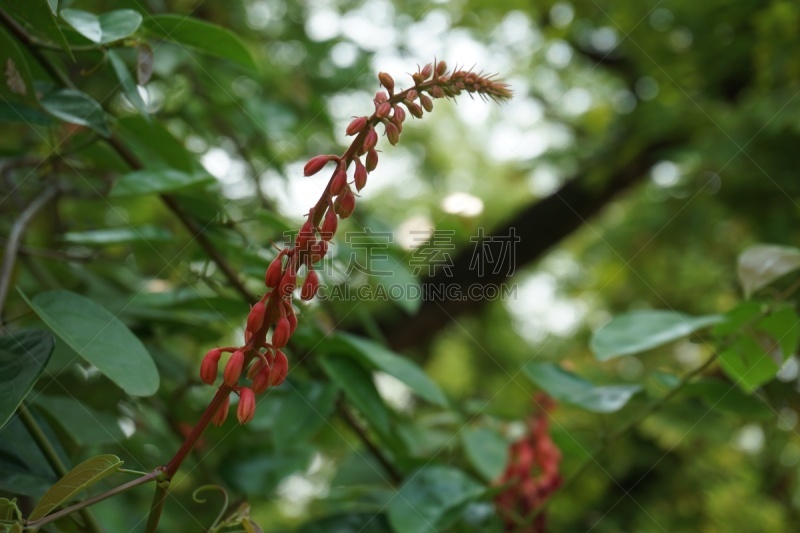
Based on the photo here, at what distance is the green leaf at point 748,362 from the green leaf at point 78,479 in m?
0.67

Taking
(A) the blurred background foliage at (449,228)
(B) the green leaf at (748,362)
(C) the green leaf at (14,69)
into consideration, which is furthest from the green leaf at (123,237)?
(B) the green leaf at (748,362)

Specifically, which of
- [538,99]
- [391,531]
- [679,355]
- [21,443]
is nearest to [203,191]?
[21,443]

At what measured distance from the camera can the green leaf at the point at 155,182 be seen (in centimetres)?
75

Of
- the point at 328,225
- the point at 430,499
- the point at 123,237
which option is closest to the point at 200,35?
the point at 123,237

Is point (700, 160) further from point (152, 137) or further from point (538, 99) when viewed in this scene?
point (152, 137)

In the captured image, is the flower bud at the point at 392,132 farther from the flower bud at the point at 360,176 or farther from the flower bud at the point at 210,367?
the flower bud at the point at 210,367

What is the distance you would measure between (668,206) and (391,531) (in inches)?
48.3

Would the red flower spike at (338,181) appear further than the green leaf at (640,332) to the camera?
No

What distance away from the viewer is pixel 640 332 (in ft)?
2.83

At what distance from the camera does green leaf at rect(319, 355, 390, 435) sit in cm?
83

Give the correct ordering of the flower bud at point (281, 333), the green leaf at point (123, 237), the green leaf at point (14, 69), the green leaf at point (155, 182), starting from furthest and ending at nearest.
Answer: the green leaf at point (123, 237)
the green leaf at point (155, 182)
the green leaf at point (14, 69)
the flower bud at point (281, 333)

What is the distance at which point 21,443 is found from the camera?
65cm

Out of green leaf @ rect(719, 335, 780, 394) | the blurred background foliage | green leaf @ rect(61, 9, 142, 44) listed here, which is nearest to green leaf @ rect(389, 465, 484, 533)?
the blurred background foliage

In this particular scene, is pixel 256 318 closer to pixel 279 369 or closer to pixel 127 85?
pixel 279 369
